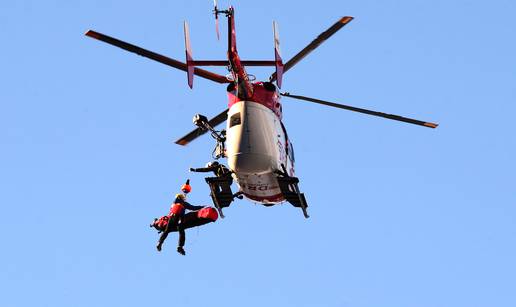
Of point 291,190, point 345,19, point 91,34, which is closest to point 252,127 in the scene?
point 291,190

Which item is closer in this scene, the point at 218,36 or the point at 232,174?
the point at 218,36

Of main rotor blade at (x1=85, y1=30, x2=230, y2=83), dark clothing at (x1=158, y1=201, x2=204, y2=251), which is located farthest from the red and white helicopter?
dark clothing at (x1=158, y1=201, x2=204, y2=251)

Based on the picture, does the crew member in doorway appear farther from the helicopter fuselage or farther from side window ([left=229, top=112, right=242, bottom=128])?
side window ([left=229, top=112, right=242, bottom=128])

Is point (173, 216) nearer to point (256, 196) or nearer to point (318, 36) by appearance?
point (256, 196)

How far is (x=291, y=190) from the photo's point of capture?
143ft

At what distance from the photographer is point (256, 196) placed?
44.5 meters

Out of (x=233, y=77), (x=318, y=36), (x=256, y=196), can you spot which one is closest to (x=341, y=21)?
(x=318, y=36)

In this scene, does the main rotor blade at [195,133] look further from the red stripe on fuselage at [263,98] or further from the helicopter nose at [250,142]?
the helicopter nose at [250,142]

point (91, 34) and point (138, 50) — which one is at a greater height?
point (91, 34)

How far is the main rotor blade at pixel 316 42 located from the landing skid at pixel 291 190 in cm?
387

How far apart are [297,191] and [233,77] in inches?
183

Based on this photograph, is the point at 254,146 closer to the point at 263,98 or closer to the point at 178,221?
the point at 263,98

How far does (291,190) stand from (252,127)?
2883 mm

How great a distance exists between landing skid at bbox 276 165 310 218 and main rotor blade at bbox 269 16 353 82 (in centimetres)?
387
